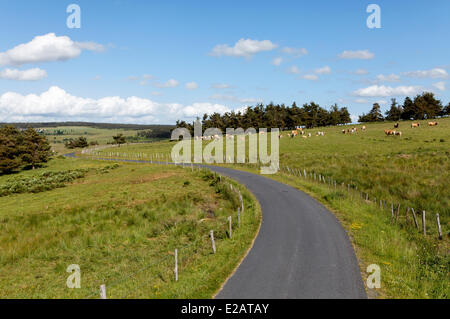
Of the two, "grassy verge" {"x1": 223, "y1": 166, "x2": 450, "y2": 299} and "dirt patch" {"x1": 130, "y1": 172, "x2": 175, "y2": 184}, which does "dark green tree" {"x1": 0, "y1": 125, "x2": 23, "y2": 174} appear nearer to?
"dirt patch" {"x1": 130, "y1": 172, "x2": 175, "y2": 184}

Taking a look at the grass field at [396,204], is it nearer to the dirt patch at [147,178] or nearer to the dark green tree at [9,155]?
the dirt patch at [147,178]

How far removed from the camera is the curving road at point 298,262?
9.93 m

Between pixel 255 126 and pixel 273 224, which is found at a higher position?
pixel 255 126

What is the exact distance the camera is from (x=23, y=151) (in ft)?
215

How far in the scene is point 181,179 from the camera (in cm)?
3806

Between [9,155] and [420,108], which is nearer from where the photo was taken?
[9,155]

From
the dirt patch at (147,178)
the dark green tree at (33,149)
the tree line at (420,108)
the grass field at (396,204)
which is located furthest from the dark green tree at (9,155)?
the tree line at (420,108)

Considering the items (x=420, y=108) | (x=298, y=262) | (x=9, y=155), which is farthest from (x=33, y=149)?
(x=420, y=108)

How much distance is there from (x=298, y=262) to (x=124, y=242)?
1070 cm

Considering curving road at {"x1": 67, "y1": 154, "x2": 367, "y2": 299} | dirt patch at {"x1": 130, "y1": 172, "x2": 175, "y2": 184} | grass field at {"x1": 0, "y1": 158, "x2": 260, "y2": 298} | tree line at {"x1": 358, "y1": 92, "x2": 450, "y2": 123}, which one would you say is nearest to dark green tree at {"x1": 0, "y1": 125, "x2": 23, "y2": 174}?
grass field at {"x1": 0, "y1": 158, "x2": 260, "y2": 298}

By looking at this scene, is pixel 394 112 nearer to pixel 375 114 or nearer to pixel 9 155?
pixel 375 114
